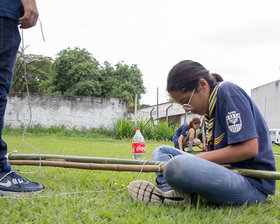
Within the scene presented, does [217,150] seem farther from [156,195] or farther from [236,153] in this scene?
[156,195]

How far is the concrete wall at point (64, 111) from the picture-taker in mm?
11570

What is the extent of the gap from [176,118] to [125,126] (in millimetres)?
12618

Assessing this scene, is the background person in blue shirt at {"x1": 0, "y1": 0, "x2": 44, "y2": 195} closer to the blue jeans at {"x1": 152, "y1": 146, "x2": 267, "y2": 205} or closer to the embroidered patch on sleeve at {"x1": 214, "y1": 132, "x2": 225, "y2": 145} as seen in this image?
the blue jeans at {"x1": 152, "y1": 146, "x2": 267, "y2": 205}

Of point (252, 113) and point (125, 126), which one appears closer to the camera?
point (252, 113)

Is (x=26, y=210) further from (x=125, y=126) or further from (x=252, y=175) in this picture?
(x=125, y=126)

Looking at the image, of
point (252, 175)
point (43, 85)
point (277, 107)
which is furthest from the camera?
point (43, 85)

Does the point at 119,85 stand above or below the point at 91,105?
above

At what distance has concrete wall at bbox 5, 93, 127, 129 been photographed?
11.6 metres

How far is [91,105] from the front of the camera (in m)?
12.4

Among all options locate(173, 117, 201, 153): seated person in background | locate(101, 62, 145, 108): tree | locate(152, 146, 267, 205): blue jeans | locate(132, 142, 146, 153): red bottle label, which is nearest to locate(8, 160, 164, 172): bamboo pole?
locate(152, 146, 267, 205): blue jeans

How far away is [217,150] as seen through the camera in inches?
64.9

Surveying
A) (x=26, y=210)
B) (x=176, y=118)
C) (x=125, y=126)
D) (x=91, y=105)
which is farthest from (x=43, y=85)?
(x=26, y=210)

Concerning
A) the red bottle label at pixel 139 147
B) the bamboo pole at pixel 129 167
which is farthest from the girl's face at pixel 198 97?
the red bottle label at pixel 139 147

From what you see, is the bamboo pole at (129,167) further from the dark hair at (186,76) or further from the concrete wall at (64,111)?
the concrete wall at (64,111)
